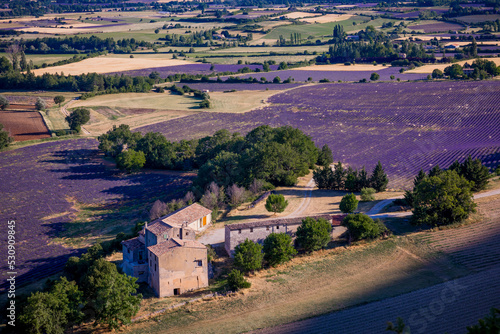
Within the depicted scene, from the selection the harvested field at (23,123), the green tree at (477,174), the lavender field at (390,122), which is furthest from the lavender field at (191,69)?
the green tree at (477,174)

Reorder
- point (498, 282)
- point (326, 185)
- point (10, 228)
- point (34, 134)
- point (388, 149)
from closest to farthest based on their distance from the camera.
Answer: point (498, 282) < point (10, 228) < point (326, 185) < point (388, 149) < point (34, 134)

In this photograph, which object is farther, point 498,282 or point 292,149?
point 292,149

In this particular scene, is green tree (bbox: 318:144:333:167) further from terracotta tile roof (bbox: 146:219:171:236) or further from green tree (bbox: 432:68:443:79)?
green tree (bbox: 432:68:443:79)

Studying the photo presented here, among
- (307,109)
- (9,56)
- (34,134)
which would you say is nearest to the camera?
(34,134)

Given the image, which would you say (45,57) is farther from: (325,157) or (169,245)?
(169,245)

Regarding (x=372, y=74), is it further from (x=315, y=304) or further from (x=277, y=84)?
(x=315, y=304)

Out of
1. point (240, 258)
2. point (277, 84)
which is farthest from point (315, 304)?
point (277, 84)

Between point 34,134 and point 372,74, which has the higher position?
point 372,74
